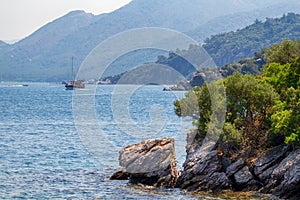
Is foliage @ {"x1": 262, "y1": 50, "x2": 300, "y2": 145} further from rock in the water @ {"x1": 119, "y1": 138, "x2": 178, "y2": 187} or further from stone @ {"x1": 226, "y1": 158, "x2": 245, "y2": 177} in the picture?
rock in the water @ {"x1": 119, "y1": 138, "x2": 178, "y2": 187}

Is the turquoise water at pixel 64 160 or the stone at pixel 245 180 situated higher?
the stone at pixel 245 180

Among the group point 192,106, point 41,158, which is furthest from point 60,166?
point 192,106

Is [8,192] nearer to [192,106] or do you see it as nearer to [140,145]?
[140,145]

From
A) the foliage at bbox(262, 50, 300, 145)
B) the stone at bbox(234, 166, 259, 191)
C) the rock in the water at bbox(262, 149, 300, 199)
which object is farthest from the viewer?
the stone at bbox(234, 166, 259, 191)

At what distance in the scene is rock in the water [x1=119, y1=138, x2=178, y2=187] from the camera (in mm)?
36781

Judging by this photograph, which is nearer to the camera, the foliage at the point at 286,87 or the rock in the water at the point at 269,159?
the foliage at the point at 286,87

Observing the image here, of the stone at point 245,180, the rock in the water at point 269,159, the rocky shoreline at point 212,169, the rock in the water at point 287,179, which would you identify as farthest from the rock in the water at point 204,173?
the rock in the water at point 287,179

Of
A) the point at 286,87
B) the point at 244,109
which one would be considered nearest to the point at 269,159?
the point at 244,109

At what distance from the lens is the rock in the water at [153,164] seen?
36781 mm

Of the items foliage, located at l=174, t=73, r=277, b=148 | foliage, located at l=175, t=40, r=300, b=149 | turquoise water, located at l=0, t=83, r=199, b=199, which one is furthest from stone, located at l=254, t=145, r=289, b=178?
turquoise water, located at l=0, t=83, r=199, b=199

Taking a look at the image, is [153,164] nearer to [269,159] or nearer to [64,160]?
[269,159]

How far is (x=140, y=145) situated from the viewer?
39125 mm

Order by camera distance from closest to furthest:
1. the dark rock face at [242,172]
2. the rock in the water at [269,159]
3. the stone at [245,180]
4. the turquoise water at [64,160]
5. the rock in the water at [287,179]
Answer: the rock in the water at [287,179] < the dark rock face at [242,172] < the stone at [245,180] < the rock in the water at [269,159] < the turquoise water at [64,160]

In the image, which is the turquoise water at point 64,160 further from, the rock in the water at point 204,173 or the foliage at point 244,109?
the foliage at point 244,109
